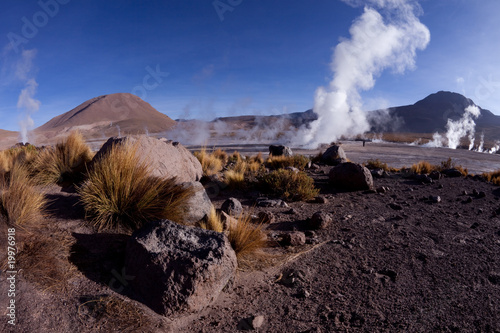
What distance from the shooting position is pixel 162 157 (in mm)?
5352

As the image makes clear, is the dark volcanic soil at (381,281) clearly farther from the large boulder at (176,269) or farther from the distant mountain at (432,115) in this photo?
the distant mountain at (432,115)

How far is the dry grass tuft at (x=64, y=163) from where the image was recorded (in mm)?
5387

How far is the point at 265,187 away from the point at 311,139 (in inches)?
1028

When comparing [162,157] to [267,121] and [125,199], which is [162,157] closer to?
[125,199]

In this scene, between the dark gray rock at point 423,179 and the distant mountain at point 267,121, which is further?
the distant mountain at point 267,121

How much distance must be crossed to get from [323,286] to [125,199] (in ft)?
8.47

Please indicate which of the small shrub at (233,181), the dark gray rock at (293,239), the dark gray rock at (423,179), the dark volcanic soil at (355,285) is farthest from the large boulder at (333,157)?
the dark gray rock at (293,239)

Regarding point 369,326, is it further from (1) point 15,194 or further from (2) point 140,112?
(2) point 140,112

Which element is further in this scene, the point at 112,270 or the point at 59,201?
the point at 59,201

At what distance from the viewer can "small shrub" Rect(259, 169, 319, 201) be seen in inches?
255

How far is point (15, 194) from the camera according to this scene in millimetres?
3156

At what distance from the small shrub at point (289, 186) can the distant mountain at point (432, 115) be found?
8740 cm

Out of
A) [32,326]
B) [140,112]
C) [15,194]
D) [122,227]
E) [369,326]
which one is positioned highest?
[140,112]

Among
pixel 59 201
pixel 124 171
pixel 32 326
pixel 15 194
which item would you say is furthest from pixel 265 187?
pixel 32 326
